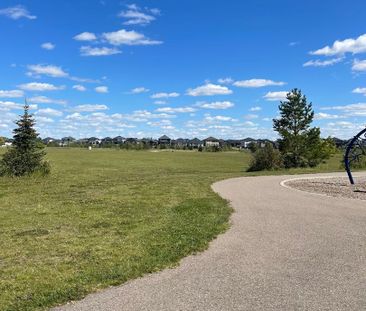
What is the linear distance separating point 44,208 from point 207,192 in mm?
6644

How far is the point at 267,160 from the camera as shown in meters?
36.3

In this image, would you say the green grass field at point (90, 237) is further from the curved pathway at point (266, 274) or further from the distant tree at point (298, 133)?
the distant tree at point (298, 133)

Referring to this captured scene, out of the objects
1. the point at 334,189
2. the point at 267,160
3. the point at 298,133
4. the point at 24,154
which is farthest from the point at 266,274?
the point at 298,133

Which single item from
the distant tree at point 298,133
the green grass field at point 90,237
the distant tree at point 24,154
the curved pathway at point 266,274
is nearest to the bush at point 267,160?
the distant tree at point 298,133

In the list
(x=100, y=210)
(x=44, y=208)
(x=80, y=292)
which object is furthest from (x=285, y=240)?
(x=44, y=208)

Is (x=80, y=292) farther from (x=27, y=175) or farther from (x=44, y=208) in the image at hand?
(x=27, y=175)

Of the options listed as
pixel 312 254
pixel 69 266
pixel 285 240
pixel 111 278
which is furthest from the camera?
pixel 285 240

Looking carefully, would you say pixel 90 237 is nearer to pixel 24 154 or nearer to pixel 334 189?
pixel 334 189

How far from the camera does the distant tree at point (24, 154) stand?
2606 centimetres

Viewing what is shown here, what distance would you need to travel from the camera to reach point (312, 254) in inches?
328

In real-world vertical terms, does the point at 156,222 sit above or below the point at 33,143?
below

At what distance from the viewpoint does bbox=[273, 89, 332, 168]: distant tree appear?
44.2 meters

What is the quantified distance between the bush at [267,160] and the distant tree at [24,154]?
1658cm

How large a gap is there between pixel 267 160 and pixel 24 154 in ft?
59.5
